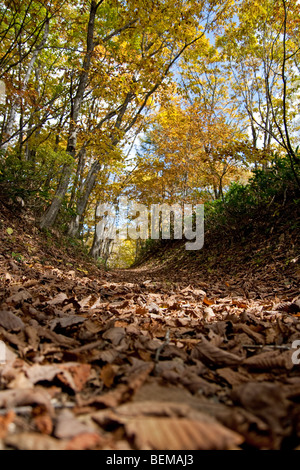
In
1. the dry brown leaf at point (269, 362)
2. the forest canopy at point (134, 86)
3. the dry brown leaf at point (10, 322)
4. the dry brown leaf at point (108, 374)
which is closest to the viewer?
the dry brown leaf at point (108, 374)

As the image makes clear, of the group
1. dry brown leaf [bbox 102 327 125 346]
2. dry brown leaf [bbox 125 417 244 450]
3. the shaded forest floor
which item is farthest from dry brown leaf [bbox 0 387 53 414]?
dry brown leaf [bbox 102 327 125 346]

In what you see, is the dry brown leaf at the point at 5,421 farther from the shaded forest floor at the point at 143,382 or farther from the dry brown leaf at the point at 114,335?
the dry brown leaf at the point at 114,335

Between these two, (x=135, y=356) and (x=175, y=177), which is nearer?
(x=135, y=356)

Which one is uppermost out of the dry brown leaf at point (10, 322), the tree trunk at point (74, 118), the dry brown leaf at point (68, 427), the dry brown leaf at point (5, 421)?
the tree trunk at point (74, 118)

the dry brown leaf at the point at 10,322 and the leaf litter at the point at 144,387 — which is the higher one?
the dry brown leaf at the point at 10,322

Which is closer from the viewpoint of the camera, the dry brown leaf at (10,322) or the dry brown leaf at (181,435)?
the dry brown leaf at (181,435)

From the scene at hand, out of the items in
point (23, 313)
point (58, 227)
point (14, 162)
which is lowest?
point (23, 313)

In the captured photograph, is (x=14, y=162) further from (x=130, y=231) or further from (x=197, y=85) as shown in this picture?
(x=130, y=231)

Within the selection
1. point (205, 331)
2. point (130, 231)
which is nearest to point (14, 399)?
point (205, 331)

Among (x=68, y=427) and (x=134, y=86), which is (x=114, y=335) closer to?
(x=68, y=427)

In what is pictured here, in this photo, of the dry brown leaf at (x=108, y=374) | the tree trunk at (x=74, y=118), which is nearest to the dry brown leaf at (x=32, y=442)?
the dry brown leaf at (x=108, y=374)

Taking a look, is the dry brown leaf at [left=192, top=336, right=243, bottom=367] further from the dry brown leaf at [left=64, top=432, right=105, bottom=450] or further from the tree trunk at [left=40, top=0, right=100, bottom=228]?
the tree trunk at [left=40, top=0, right=100, bottom=228]
